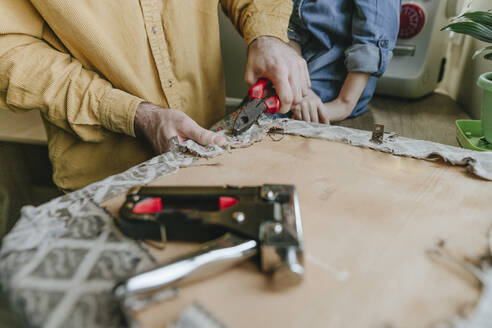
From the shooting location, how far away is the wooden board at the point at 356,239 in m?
0.27

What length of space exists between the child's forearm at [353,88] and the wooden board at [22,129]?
84 cm

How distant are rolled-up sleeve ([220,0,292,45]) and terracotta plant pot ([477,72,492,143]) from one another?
424 mm

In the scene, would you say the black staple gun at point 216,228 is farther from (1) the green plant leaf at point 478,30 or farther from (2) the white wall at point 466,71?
(2) the white wall at point 466,71

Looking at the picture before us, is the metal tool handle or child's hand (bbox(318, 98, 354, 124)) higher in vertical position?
the metal tool handle

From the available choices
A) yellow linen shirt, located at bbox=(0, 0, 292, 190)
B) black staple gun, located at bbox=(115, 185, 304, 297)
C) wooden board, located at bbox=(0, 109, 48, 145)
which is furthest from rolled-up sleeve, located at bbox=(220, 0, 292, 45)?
wooden board, located at bbox=(0, 109, 48, 145)

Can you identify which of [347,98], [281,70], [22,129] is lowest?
[22,129]

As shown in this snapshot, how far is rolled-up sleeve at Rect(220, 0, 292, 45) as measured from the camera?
2.57 feet

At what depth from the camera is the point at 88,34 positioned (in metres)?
0.64

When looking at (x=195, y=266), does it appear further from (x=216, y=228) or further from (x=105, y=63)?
(x=105, y=63)

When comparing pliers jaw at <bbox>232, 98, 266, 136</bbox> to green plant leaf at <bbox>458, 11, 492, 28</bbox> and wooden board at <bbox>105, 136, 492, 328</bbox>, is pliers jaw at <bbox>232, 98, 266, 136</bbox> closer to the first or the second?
wooden board at <bbox>105, 136, 492, 328</bbox>

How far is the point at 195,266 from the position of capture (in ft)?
0.90

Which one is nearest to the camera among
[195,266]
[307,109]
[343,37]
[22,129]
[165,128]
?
[195,266]

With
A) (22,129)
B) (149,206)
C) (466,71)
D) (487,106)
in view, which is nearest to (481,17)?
(487,106)

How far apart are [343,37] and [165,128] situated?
1.89ft
